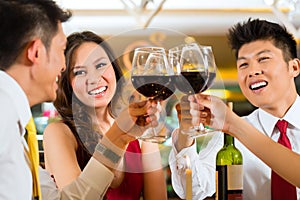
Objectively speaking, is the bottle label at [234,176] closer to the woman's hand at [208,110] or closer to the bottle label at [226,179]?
the bottle label at [226,179]

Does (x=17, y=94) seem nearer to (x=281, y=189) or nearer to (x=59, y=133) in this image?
(x=59, y=133)

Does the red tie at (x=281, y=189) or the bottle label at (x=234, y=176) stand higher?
the bottle label at (x=234, y=176)

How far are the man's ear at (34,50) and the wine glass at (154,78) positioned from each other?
244mm

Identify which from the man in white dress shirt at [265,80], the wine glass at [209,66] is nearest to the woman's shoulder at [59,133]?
the man in white dress shirt at [265,80]

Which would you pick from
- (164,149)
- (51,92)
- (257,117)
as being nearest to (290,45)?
(257,117)

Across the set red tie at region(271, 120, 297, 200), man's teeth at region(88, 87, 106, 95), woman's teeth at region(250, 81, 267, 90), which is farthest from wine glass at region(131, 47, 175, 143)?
woman's teeth at region(250, 81, 267, 90)

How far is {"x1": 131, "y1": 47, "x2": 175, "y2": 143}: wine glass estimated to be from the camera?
4.22 ft

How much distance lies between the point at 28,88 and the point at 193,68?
394mm

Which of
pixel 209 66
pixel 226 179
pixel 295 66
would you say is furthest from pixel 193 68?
pixel 295 66

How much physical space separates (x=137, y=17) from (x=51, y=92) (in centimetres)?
221

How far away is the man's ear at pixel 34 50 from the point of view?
3.78 feet

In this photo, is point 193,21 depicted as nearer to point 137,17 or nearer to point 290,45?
point 137,17

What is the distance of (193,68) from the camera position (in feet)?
4.25

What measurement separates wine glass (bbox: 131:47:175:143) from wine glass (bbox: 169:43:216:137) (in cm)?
3
